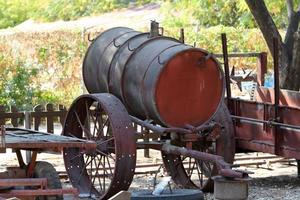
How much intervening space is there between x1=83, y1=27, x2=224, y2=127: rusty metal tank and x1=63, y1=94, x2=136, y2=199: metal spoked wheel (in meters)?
0.37

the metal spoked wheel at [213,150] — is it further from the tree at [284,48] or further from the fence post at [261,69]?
the tree at [284,48]

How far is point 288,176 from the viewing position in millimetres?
12344

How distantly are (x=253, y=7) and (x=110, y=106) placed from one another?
13.8 feet

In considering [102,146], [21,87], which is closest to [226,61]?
[102,146]

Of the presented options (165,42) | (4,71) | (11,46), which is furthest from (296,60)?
(11,46)

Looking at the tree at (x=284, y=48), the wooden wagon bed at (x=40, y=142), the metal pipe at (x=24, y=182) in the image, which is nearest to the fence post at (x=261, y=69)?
the tree at (x=284, y=48)

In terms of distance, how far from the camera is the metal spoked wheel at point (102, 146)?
31.3ft

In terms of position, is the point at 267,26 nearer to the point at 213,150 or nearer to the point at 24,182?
the point at 213,150

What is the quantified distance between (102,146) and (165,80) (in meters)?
1.09

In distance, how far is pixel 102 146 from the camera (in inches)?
398

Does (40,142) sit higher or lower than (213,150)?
higher

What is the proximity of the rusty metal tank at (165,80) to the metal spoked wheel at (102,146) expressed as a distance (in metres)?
0.37

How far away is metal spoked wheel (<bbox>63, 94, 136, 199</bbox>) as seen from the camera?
376 inches

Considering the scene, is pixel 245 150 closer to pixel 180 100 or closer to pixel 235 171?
pixel 180 100
